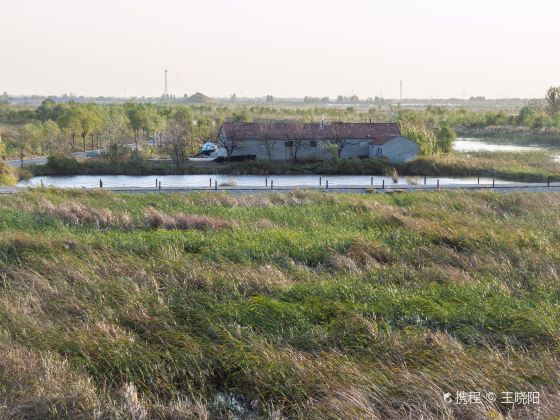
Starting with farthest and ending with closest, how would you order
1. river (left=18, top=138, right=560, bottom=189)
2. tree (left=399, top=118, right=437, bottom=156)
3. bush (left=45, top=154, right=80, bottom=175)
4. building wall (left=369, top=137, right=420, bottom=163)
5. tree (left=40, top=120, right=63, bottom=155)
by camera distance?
tree (left=40, top=120, right=63, bottom=155)
tree (left=399, top=118, right=437, bottom=156)
building wall (left=369, top=137, right=420, bottom=163)
bush (left=45, top=154, right=80, bottom=175)
river (left=18, top=138, right=560, bottom=189)

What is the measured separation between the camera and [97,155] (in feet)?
195

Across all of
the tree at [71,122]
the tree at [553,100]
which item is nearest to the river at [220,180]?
the tree at [71,122]

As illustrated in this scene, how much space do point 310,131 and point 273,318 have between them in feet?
147

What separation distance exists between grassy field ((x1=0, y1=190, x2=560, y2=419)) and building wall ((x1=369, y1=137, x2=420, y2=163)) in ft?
109

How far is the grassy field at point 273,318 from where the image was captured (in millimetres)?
9805

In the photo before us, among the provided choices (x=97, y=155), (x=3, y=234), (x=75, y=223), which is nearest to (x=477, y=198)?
(x=75, y=223)

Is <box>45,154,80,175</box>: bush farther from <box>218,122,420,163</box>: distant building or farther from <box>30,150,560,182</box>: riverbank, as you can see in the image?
<box>218,122,420,163</box>: distant building

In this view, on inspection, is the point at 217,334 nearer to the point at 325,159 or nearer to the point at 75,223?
the point at 75,223

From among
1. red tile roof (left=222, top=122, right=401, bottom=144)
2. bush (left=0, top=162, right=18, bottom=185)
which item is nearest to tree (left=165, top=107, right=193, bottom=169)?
red tile roof (left=222, top=122, right=401, bottom=144)

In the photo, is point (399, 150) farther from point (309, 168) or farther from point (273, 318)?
point (273, 318)

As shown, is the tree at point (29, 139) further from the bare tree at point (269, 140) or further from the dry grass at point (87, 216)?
the dry grass at point (87, 216)

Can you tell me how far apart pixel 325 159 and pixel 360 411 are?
155 ft

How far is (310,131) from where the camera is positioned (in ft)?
186

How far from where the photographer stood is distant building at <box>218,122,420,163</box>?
2151 inches
